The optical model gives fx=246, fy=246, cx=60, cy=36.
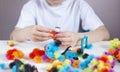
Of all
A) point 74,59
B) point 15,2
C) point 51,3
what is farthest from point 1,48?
point 15,2

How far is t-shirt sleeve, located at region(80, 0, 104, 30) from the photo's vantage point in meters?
1.23

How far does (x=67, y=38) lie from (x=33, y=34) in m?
0.15

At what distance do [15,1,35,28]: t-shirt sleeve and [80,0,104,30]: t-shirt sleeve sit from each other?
261 mm

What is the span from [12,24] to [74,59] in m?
0.98

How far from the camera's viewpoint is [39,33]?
987 mm

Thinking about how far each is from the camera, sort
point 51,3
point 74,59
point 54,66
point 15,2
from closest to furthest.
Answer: point 54,66, point 74,59, point 51,3, point 15,2

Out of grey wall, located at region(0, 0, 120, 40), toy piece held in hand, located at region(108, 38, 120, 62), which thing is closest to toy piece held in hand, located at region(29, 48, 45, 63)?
toy piece held in hand, located at region(108, 38, 120, 62)

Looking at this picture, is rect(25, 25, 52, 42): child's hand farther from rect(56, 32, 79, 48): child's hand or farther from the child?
the child

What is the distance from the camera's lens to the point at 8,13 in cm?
168

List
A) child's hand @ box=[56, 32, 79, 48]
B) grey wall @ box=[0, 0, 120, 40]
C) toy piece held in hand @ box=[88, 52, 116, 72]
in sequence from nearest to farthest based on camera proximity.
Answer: toy piece held in hand @ box=[88, 52, 116, 72] → child's hand @ box=[56, 32, 79, 48] → grey wall @ box=[0, 0, 120, 40]

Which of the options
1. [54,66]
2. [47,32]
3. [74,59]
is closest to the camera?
[54,66]

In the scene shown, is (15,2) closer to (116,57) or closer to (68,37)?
(68,37)

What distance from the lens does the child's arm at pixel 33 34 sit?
967mm

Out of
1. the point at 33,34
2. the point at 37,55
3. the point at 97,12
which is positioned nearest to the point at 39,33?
the point at 33,34
